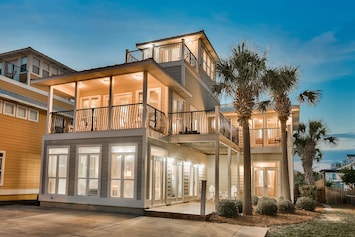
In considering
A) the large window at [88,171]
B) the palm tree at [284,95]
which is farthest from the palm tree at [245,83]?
the large window at [88,171]

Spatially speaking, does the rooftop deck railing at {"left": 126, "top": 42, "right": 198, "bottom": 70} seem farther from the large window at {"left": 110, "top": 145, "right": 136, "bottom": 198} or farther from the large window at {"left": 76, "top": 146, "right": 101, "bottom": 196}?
the large window at {"left": 110, "top": 145, "right": 136, "bottom": 198}

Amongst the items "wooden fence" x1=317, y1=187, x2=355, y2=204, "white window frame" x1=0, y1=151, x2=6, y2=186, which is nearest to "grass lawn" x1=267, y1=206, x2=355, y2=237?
"wooden fence" x1=317, y1=187, x2=355, y2=204

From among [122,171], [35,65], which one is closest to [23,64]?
[35,65]

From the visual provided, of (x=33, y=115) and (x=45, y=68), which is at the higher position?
(x=45, y=68)

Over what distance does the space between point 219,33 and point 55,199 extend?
103 metres

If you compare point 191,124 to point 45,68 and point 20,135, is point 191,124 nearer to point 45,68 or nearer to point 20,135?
point 20,135

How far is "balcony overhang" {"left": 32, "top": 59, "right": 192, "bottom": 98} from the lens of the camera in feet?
40.7

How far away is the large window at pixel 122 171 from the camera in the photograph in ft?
40.9

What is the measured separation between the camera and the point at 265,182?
753 inches

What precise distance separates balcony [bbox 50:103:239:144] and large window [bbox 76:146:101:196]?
3.15ft

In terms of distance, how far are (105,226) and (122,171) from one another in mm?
3488

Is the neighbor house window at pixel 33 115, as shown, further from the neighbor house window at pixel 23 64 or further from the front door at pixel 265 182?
the front door at pixel 265 182

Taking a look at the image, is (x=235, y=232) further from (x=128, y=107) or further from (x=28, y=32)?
(x=28, y=32)

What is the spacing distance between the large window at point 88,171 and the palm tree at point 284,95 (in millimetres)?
8082
